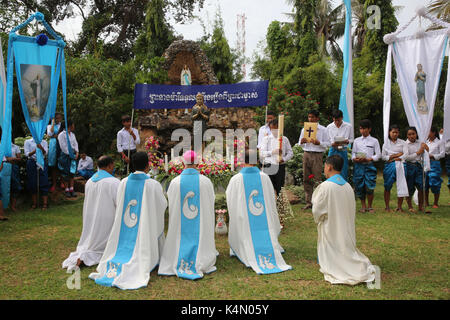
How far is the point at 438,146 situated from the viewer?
8.66 meters

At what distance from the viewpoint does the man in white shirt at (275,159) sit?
23.1 feet

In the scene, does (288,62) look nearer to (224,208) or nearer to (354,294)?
(224,208)

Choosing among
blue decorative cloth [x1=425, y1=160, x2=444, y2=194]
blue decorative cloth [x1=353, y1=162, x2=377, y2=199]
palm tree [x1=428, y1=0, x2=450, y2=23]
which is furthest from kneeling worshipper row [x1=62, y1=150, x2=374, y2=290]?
palm tree [x1=428, y1=0, x2=450, y2=23]

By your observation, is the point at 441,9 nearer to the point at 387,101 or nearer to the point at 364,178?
the point at 387,101

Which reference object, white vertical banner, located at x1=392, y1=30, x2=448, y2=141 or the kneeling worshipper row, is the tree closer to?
white vertical banner, located at x1=392, y1=30, x2=448, y2=141

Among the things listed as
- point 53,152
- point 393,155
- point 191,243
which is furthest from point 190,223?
point 53,152

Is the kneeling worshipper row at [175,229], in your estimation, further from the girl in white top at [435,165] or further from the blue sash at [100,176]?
the girl in white top at [435,165]

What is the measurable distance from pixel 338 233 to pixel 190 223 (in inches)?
77.3

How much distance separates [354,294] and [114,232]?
10.1ft

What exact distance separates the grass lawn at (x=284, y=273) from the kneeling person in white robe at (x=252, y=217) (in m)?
0.28

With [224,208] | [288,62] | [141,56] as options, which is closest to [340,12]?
[288,62]

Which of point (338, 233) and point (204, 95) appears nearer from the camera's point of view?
point (338, 233)

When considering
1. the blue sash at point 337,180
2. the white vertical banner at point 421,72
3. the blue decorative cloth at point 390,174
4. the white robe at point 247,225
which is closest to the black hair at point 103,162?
the white robe at point 247,225

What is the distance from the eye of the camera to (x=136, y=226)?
4.71 metres
